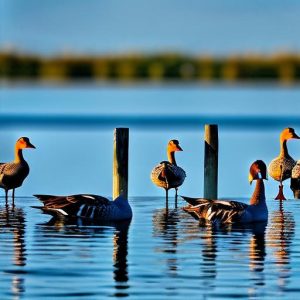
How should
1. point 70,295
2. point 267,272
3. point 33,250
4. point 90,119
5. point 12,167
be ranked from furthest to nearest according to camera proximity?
1. point 90,119
2. point 12,167
3. point 33,250
4. point 267,272
5. point 70,295

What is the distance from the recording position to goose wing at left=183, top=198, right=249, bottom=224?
1748 cm

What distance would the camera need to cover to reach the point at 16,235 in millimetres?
16297

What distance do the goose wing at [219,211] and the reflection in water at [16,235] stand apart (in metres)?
2.29

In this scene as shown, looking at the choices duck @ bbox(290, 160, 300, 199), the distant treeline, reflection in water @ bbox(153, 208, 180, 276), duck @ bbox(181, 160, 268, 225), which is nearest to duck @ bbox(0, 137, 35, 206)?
reflection in water @ bbox(153, 208, 180, 276)

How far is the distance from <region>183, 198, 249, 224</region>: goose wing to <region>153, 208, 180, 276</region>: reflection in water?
1.16 feet

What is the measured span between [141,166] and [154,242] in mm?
14036

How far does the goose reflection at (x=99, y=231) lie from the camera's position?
46.8 feet

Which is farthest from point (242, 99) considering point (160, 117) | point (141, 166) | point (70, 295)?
point (70, 295)

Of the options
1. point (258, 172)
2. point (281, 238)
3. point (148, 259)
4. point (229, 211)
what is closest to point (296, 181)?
point (258, 172)

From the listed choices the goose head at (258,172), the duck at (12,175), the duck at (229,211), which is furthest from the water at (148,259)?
the duck at (12,175)

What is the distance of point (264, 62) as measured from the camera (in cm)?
7081

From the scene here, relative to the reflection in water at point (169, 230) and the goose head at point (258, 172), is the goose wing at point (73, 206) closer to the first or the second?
the reflection in water at point (169, 230)

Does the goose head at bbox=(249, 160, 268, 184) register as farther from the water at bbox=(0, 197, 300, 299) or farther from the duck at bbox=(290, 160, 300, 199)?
the duck at bbox=(290, 160, 300, 199)

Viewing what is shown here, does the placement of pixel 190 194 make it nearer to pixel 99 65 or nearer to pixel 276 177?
pixel 276 177
